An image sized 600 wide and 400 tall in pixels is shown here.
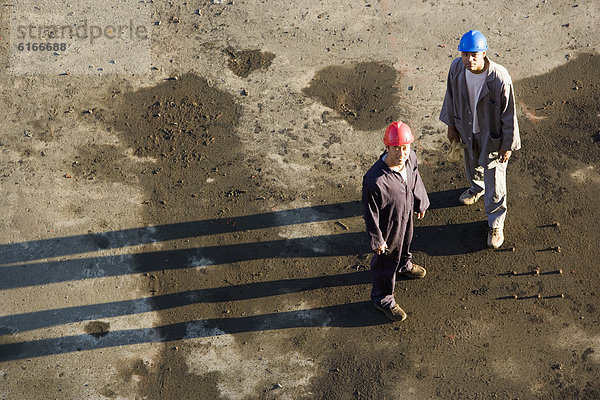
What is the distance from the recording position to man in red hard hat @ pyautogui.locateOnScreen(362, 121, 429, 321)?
4.70 meters

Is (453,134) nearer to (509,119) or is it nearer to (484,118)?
(484,118)

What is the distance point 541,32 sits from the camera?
780 cm

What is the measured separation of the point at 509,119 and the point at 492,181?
0.69 m

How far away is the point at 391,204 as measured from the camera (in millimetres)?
4922

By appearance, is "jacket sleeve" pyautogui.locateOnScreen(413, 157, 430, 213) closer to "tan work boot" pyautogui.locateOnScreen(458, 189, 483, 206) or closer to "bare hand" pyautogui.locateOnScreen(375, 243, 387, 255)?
"bare hand" pyautogui.locateOnScreen(375, 243, 387, 255)

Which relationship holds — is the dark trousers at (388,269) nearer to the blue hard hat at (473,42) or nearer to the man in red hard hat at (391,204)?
the man in red hard hat at (391,204)

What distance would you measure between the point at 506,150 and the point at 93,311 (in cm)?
424

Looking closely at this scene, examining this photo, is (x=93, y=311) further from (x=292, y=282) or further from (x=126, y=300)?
(x=292, y=282)

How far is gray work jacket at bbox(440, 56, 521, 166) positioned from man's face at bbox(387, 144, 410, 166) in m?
1.14

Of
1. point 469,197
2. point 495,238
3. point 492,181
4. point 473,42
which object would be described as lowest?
point 495,238

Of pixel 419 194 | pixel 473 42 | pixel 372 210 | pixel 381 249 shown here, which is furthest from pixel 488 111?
pixel 381 249

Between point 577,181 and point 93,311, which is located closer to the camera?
point 93,311

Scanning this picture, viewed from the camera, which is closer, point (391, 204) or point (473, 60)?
point (391, 204)

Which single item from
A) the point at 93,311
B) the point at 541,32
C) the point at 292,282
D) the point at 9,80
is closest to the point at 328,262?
the point at 292,282
